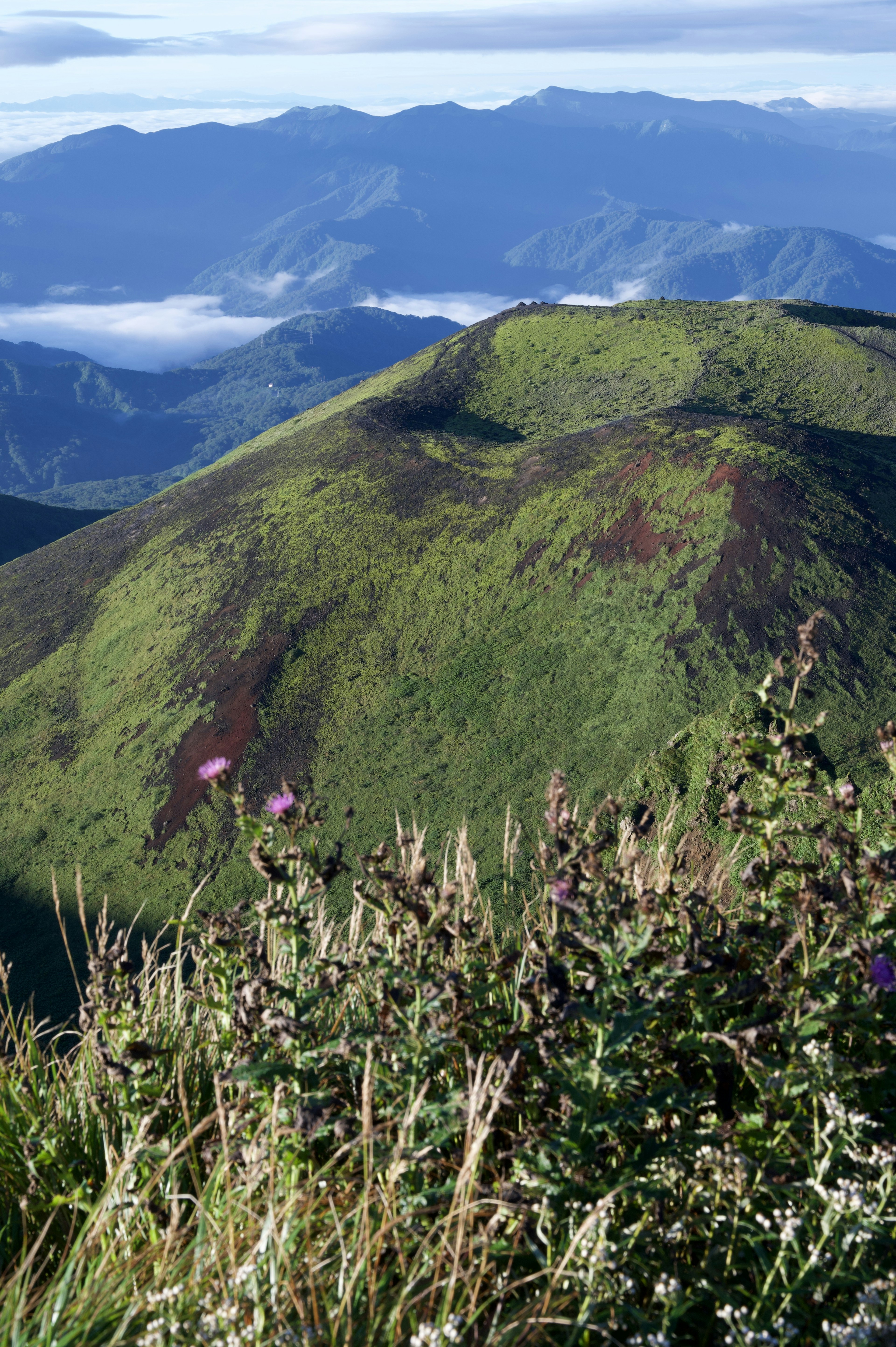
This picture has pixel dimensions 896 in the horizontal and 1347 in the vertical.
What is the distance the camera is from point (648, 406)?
25750 millimetres

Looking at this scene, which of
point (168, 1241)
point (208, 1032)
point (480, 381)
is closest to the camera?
point (168, 1241)

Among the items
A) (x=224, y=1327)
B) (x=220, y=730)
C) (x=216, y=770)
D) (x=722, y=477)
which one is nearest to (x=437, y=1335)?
(x=224, y=1327)

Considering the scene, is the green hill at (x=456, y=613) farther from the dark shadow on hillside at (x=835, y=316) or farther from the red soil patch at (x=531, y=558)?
the dark shadow on hillside at (x=835, y=316)

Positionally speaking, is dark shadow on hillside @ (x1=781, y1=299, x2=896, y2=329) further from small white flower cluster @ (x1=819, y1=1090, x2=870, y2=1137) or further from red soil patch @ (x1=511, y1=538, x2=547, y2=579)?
small white flower cluster @ (x1=819, y1=1090, x2=870, y2=1137)

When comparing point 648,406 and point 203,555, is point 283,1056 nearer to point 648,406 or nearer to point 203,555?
point 203,555

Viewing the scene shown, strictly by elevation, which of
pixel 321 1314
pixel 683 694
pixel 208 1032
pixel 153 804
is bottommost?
pixel 153 804

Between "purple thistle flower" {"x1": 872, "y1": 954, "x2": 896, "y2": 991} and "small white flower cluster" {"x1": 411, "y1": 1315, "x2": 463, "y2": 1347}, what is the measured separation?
1.78m

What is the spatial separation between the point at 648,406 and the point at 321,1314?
83.9ft

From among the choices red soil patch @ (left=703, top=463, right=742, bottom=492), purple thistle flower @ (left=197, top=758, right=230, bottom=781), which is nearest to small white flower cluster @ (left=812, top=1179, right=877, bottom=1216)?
purple thistle flower @ (left=197, top=758, right=230, bottom=781)

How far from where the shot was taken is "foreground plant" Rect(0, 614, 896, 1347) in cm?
287

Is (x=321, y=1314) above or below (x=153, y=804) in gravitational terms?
above

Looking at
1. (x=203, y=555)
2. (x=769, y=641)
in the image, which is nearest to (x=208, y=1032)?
(x=769, y=641)

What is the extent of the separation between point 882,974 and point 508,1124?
160cm

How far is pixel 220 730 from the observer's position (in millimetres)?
18703
